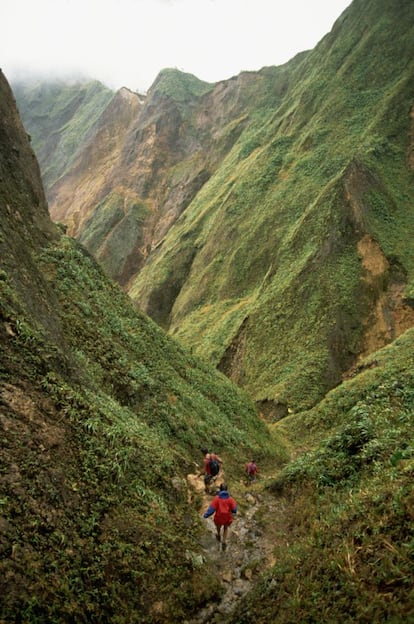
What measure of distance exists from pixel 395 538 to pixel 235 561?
4.48 metres

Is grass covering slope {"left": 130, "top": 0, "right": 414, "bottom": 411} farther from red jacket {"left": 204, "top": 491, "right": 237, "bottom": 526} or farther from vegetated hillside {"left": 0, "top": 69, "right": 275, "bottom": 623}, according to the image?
red jacket {"left": 204, "top": 491, "right": 237, "bottom": 526}

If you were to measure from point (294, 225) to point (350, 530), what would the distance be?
109 feet

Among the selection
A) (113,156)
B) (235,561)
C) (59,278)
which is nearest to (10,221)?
(59,278)

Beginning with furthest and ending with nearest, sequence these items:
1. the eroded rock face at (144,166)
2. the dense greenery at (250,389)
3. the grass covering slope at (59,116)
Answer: the grass covering slope at (59,116), the eroded rock face at (144,166), the dense greenery at (250,389)

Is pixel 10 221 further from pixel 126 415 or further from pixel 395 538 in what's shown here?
pixel 395 538

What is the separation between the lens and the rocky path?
7949mm

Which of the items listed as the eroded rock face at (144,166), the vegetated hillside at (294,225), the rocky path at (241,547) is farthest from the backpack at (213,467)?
the eroded rock face at (144,166)

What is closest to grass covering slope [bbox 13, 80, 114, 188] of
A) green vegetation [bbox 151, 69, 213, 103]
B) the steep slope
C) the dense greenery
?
the steep slope

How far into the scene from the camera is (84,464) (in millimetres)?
8305

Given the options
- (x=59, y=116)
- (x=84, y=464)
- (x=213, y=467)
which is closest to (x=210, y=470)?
(x=213, y=467)

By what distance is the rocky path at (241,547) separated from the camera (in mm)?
7949

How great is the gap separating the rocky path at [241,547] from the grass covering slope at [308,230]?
1342 centimetres

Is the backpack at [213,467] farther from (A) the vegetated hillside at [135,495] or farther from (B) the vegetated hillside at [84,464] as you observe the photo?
(A) the vegetated hillside at [135,495]

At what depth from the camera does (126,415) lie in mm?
12508
